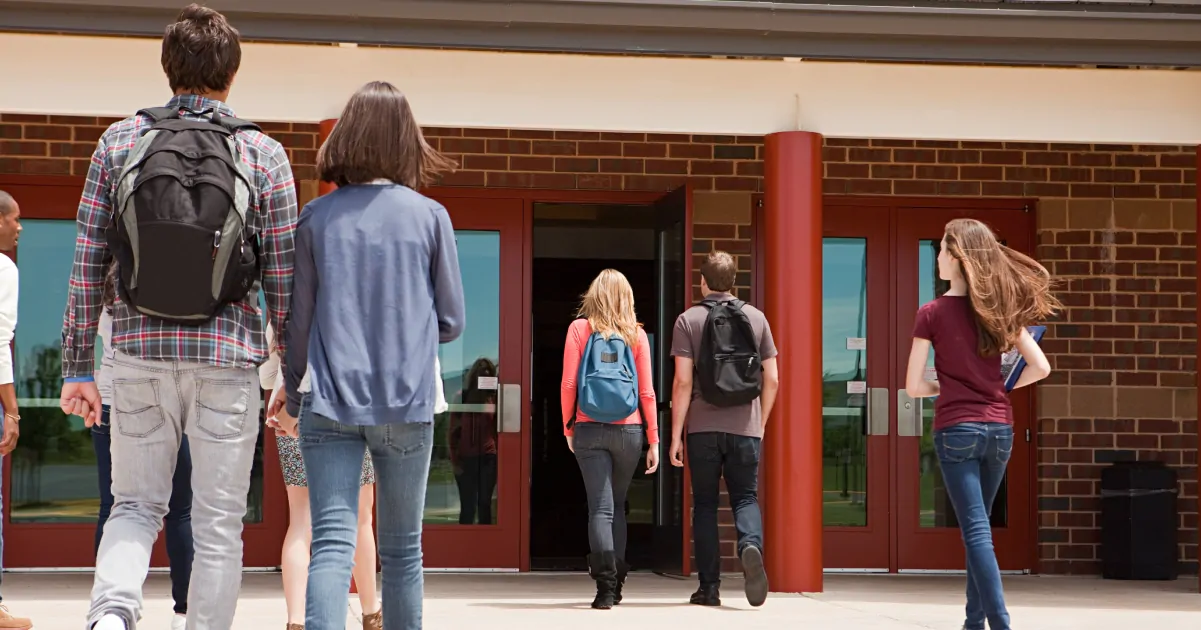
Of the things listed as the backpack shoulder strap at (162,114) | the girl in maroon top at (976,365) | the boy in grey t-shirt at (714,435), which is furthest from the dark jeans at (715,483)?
the backpack shoulder strap at (162,114)

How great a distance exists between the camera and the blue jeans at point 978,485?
194 inches

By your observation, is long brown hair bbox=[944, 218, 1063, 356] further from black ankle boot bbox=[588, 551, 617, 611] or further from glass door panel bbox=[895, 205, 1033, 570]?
glass door panel bbox=[895, 205, 1033, 570]

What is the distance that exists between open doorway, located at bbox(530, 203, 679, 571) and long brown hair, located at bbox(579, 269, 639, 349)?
1.75 meters

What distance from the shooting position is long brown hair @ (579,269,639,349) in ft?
22.0

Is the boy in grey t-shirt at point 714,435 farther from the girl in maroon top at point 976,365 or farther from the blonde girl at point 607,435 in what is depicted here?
the girl in maroon top at point 976,365

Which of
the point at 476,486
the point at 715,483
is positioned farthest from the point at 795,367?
the point at 476,486

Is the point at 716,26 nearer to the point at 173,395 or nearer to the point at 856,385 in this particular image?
the point at 856,385

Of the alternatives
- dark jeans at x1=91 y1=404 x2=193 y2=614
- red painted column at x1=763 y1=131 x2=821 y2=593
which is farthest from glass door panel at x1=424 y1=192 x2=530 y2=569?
dark jeans at x1=91 y1=404 x2=193 y2=614

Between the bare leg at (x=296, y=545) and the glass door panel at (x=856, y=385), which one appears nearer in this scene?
the bare leg at (x=296, y=545)

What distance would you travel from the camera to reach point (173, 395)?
3.49 metres

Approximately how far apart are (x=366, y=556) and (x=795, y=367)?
2979mm

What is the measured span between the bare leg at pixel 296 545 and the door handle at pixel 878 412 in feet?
15.8

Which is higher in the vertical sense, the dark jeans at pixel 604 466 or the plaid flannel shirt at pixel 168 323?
the plaid flannel shirt at pixel 168 323

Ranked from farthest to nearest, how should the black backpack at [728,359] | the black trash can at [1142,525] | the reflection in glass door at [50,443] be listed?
the black trash can at [1142,525]
the reflection in glass door at [50,443]
the black backpack at [728,359]
